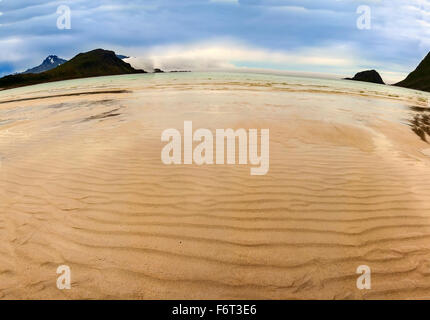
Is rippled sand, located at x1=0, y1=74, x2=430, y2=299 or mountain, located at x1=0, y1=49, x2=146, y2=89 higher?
mountain, located at x1=0, y1=49, x2=146, y2=89

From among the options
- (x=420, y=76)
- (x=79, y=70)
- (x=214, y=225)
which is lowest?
(x=214, y=225)

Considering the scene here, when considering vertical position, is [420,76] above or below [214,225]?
above

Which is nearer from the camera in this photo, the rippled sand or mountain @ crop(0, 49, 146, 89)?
the rippled sand

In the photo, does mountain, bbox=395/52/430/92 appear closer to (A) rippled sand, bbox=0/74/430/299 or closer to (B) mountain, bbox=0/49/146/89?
(A) rippled sand, bbox=0/74/430/299

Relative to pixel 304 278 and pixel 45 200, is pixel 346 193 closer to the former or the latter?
pixel 304 278

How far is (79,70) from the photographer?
6142 inches

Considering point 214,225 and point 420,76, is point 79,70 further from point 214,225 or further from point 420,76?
point 420,76

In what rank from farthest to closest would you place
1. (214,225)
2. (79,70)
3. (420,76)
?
1. (420,76)
2. (79,70)
3. (214,225)

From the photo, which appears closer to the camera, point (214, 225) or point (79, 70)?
point (214, 225)

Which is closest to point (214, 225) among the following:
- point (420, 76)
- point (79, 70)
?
point (79, 70)

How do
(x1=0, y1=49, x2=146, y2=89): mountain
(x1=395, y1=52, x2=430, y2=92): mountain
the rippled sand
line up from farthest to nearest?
(x1=395, y1=52, x2=430, y2=92): mountain < (x1=0, y1=49, x2=146, y2=89): mountain < the rippled sand

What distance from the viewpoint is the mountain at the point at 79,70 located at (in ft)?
352

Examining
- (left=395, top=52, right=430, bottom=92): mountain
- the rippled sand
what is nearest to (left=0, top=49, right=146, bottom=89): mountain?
the rippled sand

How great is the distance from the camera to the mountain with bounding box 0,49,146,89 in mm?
107250
